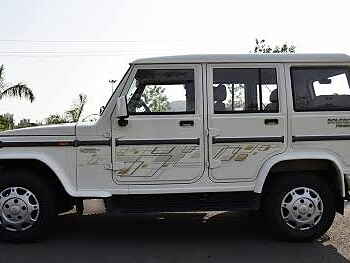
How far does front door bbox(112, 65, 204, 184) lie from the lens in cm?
605

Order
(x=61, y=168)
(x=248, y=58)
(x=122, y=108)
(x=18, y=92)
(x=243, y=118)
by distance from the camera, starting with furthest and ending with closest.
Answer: (x=18, y=92) < (x=248, y=58) < (x=243, y=118) < (x=61, y=168) < (x=122, y=108)

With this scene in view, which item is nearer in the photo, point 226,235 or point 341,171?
point 341,171

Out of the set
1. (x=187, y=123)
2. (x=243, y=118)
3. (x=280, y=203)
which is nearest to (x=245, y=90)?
(x=243, y=118)

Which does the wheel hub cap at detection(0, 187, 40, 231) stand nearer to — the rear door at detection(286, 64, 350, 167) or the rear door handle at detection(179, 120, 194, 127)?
the rear door handle at detection(179, 120, 194, 127)

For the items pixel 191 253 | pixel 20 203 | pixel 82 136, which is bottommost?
pixel 191 253

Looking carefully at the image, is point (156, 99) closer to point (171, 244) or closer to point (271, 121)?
point (271, 121)

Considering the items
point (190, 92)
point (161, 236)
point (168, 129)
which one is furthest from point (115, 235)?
point (190, 92)

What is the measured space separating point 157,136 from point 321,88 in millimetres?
2154

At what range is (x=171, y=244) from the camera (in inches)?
243

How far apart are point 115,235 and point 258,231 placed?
195cm

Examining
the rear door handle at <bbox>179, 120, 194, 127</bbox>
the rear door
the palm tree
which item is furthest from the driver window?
the palm tree

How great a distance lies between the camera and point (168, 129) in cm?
607

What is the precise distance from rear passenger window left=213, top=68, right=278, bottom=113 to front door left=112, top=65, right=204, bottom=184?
26 centimetres

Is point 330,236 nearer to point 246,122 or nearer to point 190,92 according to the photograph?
point 246,122
